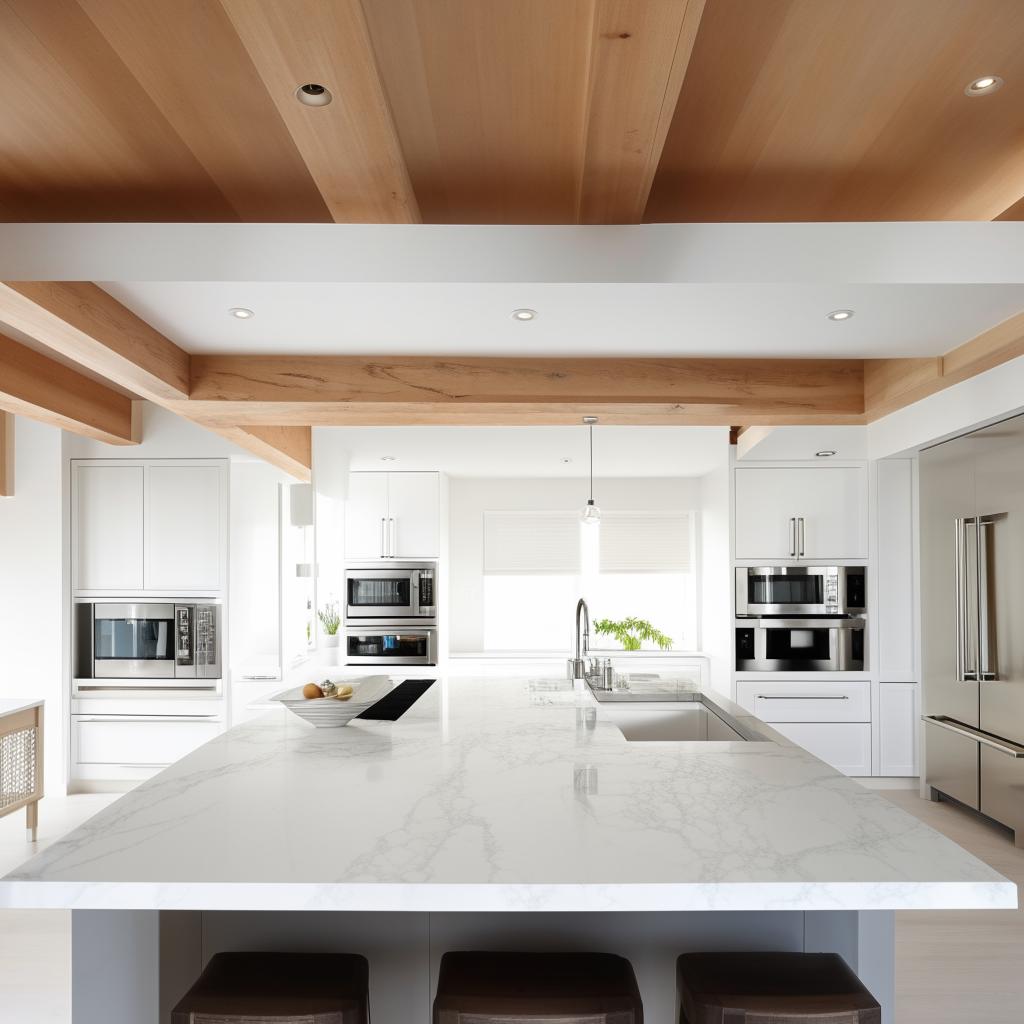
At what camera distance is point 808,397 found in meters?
3.56

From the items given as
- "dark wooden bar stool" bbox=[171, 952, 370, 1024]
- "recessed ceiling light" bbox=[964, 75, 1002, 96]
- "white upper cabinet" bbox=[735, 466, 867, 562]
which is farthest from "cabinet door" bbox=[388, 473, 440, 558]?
"recessed ceiling light" bbox=[964, 75, 1002, 96]

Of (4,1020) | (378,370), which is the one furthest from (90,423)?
(4,1020)

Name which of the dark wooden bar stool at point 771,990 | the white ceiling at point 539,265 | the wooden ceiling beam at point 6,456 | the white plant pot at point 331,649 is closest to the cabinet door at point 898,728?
the white ceiling at point 539,265

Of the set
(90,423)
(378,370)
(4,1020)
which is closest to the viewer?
(4,1020)

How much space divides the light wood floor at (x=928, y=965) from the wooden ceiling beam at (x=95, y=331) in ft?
6.88

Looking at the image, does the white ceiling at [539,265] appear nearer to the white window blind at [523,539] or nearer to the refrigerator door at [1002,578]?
the refrigerator door at [1002,578]

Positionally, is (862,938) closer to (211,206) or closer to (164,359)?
(211,206)

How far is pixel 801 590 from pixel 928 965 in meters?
2.88

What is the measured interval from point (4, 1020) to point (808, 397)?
144 inches

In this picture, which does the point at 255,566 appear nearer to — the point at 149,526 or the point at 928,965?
the point at 149,526

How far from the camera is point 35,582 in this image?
530cm

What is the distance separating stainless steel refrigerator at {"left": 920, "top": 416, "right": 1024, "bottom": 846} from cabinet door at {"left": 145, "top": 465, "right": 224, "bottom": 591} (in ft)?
14.1

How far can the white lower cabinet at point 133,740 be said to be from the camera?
5.31 metres

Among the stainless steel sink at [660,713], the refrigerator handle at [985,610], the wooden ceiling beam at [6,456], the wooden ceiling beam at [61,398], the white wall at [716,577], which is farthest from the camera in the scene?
the white wall at [716,577]
